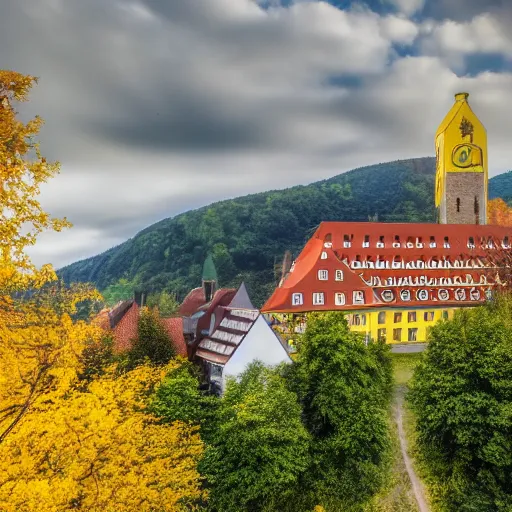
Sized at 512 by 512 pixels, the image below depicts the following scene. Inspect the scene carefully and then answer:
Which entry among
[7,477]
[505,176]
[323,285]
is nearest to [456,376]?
[323,285]

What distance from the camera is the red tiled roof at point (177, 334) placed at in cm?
4284

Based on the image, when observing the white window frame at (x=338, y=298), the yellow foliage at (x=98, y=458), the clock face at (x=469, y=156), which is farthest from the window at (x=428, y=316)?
the yellow foliage at (x=98, y=458)

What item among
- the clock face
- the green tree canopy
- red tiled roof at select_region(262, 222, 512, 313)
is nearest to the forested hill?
the clock face

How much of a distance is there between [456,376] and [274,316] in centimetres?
2086

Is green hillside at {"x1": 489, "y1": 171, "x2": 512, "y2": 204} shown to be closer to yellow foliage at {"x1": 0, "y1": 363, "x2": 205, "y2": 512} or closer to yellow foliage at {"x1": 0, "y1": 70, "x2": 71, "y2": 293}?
yellow foliage at {"x1": 0, "y1": 363, "x2": 205, "y2": 512}

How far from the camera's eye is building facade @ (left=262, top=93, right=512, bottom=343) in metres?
50.5

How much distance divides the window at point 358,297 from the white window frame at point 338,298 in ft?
4.05

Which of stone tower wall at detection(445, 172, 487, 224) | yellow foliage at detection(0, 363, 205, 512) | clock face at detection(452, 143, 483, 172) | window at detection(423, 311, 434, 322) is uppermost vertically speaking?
clock face at detection(452, 143, 483, 172)

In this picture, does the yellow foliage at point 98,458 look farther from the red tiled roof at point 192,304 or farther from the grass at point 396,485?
the red tiled roof at point 192,304

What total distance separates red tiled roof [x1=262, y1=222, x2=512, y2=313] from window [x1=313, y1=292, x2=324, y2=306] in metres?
0.34

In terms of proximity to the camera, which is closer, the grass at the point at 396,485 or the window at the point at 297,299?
the grass at the point at 396,485

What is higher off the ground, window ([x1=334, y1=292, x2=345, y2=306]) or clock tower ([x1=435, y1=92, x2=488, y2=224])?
clock tower ([x1=435, y1=92, x2=488, y2=224])

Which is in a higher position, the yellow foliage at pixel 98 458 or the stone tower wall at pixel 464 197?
the stone tower wall at pixel 464 197

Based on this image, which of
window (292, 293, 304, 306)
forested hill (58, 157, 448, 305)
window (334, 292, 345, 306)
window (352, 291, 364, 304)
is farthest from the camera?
forested hill (58, 157, 448, 305)
